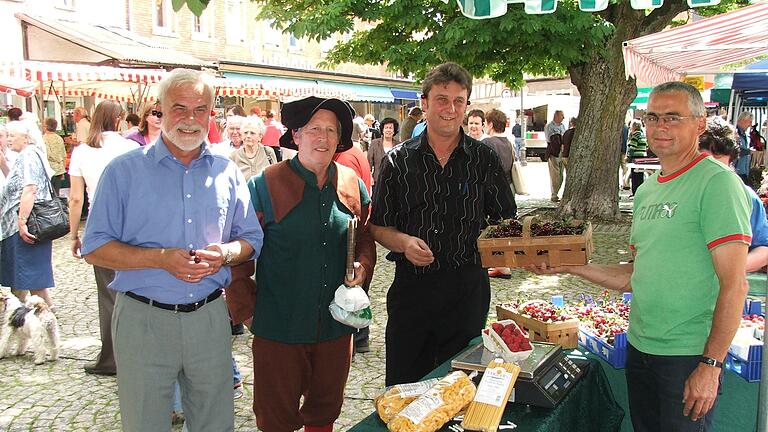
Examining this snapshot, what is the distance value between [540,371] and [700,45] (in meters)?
3.55

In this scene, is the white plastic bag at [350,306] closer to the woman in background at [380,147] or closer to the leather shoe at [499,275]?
the leather shoe at [499,275]

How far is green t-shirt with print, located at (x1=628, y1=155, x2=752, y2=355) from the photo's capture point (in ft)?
8.17

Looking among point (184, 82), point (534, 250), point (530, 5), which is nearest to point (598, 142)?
point (530, 5)

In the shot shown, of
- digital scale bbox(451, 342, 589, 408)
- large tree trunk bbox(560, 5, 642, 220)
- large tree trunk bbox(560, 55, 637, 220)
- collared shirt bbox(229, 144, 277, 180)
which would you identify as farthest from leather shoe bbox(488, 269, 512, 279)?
digital scale bbox(451, 342, 589, 408)

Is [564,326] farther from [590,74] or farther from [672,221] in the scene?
[590,74]

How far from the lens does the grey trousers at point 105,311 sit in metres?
5.13

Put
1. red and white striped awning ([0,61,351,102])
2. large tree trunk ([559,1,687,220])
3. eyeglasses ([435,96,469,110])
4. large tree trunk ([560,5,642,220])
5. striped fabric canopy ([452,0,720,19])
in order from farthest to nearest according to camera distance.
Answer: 1. red and white striped awning ([0,61,351,102])
2. large tree trunk ([560,5,642,220])
3. large tree trunk ([559,1,687,220])
4. striped fabric canopy ([452,0,720,19])
5. eyeglasses ([435,96,469,110])

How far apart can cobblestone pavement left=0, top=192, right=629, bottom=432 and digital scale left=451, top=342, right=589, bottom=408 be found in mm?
1897

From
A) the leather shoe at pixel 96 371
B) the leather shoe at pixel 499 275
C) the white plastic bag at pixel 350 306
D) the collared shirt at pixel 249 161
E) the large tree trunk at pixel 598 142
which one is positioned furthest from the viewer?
the large tree trunk at pixel 598 142

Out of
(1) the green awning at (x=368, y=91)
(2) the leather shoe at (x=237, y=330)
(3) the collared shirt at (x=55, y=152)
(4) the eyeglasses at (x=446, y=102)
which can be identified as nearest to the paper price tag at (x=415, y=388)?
→ (4) the eyeglasses at (x=446, y=102)

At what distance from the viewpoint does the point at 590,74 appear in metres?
12.1

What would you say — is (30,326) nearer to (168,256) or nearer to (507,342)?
(168,256)

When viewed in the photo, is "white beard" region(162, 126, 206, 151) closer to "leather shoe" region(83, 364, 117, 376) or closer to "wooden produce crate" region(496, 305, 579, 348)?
"wooden produce crate" region(496, 305, 579, 348)

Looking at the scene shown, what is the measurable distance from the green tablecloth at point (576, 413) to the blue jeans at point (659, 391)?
0.84 feet
